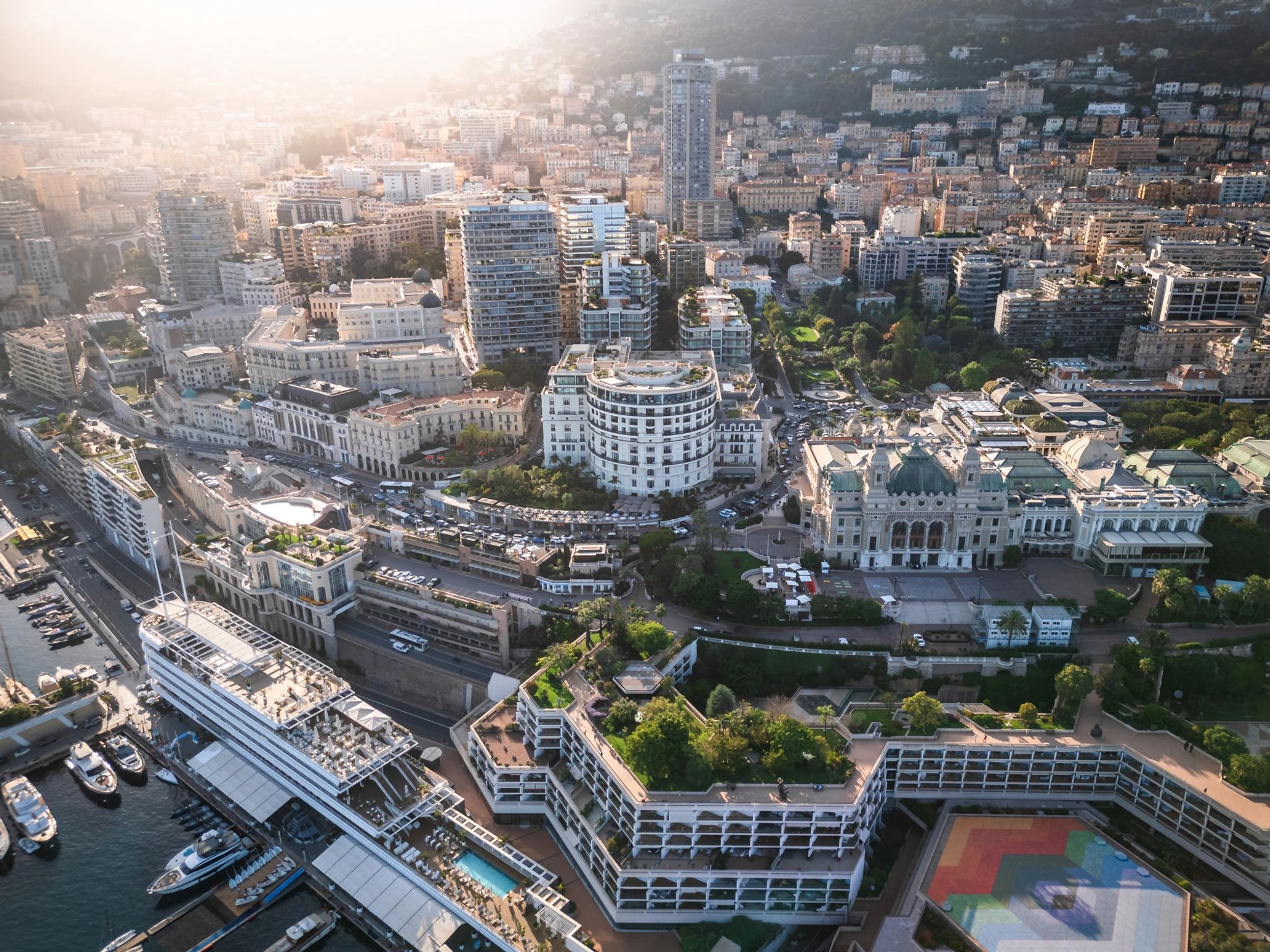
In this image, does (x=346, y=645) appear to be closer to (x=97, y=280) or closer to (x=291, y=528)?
(x=291, y=528)

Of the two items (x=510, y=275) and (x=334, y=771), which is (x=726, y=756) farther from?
(x=510, y=275)

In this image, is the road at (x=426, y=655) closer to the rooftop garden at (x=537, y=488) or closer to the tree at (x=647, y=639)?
the tree at (x=647, y=639)

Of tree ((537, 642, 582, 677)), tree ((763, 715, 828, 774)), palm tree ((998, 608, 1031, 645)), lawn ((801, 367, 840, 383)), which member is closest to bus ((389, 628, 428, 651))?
tree ((537, 642, 582, 677))

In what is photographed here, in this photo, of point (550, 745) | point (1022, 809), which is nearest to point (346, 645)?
point (550, 745)

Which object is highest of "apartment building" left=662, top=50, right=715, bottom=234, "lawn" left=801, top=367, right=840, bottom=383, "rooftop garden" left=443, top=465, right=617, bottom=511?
"apartment building" left=662, top=50, right=715, bottom=234

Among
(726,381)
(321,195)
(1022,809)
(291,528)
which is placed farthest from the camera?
(321,195)

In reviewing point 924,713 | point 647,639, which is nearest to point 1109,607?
point 924,713

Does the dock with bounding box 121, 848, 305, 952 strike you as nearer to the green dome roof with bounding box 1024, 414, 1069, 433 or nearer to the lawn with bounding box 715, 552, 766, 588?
the lawn with bounding box 715, 552, 766, 588
